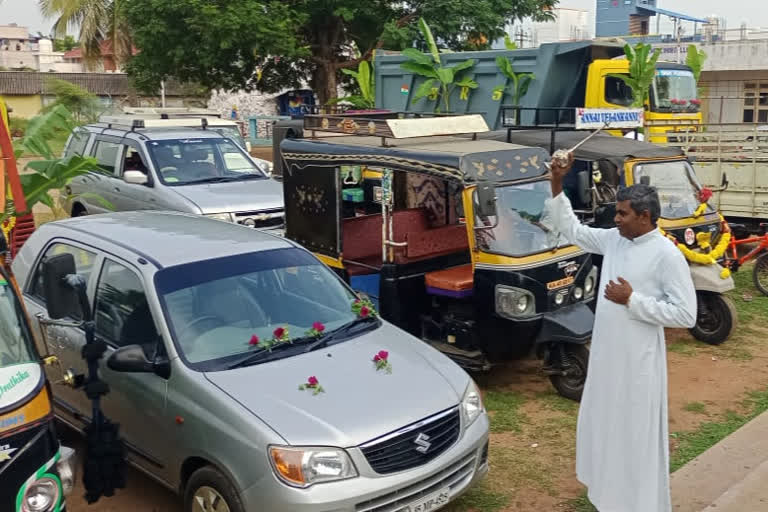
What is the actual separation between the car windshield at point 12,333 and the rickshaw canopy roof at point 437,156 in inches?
137

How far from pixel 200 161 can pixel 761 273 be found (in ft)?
24.7

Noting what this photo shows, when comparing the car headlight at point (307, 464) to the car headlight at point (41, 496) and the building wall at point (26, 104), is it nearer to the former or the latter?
the car headlight at point (41, 496)

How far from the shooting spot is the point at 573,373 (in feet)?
21.6

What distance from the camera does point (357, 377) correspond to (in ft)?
14.5

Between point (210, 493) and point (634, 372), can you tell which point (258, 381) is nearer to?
point (210, 493)

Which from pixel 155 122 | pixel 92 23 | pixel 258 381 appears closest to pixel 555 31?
pixel 92 23

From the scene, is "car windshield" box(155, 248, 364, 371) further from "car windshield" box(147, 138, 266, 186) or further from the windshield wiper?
"car windshield" box(147, 138, 266, 186)

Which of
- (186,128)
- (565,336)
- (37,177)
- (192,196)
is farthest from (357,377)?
(186,128)

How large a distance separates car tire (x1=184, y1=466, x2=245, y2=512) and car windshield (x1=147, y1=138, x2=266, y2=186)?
6847 millimetres

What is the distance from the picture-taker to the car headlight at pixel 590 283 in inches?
268

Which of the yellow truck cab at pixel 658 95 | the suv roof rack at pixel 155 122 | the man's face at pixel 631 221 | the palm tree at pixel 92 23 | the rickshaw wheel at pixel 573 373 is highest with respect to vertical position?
the palm tree at pixel 92 23

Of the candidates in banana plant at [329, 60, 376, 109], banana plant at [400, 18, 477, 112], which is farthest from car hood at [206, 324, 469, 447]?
banana plant at [329, 60, 376, 109]

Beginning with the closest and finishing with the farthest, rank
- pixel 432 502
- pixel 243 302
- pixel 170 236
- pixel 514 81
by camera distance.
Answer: pixel 432 502, pixel 243 302, pixel 170 236, pixel 514 81

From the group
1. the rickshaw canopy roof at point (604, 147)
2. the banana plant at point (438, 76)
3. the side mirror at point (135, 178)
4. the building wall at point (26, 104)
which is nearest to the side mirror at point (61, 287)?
the rickshaw canopy roof at point (604, 147)
